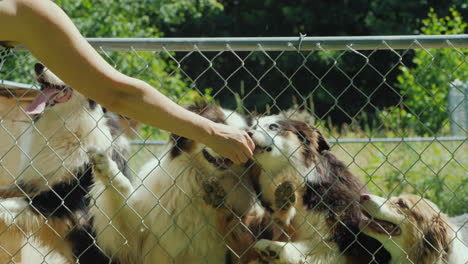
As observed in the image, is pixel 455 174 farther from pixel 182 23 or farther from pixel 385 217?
pixel 182 23

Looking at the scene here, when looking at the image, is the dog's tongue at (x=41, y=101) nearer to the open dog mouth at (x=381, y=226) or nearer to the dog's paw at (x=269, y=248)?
the dog's paw at (x=269, y=248)

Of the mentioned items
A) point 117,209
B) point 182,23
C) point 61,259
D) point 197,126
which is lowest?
point 182,23

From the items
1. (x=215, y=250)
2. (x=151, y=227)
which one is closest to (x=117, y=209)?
(x=151, y=227)

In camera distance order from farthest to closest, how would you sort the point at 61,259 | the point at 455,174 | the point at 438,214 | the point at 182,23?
the point at 182,23
the point at 455,174
the point at 61,259
the point at 438,214

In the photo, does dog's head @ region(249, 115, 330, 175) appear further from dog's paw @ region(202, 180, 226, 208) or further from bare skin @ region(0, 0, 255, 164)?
bare skin @ region(0, 0, 255, 164)

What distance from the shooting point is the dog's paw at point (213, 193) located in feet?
11.5

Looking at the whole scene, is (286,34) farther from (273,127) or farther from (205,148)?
(205,148)

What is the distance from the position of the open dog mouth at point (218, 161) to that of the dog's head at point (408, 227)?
0.81m

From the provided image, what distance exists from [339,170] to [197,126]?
1.49m

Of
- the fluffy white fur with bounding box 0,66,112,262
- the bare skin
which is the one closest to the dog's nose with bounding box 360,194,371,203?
the bare skin

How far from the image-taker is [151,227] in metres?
3.84

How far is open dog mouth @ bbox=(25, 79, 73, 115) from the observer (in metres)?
4.29

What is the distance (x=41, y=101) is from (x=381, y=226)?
7.98ft

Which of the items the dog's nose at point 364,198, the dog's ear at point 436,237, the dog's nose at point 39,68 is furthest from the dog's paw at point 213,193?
the dog's nose at point 39,68
